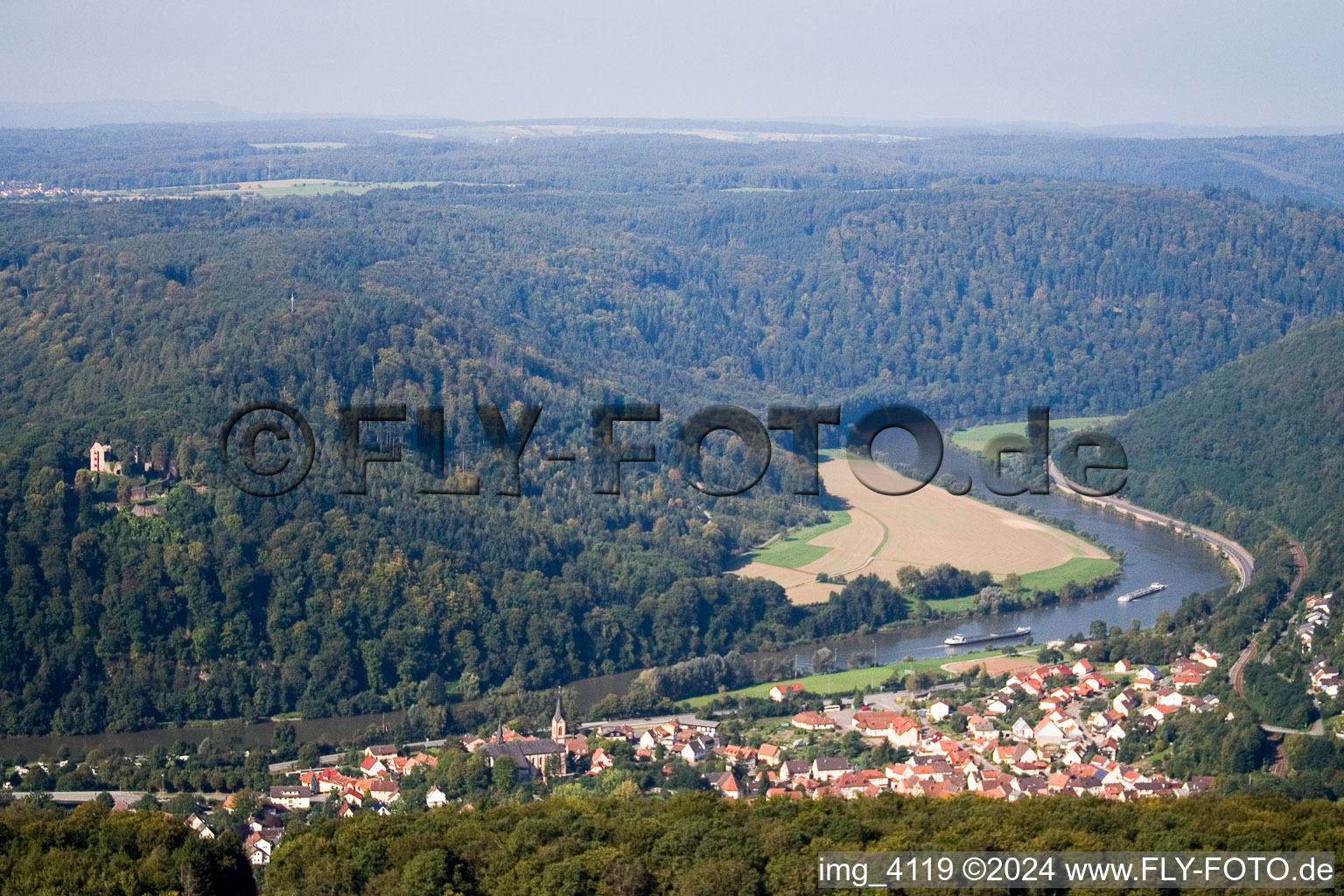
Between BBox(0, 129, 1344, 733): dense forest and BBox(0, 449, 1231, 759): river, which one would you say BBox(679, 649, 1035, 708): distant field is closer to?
BBox(0, 449, 1231, 759): river

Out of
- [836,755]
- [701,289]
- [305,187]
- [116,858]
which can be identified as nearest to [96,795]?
[116,858]

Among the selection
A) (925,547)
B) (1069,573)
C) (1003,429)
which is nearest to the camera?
(1069,573)

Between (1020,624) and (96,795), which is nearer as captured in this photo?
(96,795)

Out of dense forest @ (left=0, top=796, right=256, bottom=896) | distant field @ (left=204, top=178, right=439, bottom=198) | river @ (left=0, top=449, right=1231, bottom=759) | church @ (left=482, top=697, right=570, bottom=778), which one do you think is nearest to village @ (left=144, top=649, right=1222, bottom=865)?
church @ (left=482, top=697, right=570, bottom=778)

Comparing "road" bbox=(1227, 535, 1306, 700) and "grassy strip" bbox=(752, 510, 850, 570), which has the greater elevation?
"road" bbox=(1227, 535, 1306, 700)

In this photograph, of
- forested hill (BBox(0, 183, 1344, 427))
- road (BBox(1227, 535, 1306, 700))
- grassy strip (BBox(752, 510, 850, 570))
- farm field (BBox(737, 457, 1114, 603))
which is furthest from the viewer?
forested hill (BBox(0, 183, 1344, 427))

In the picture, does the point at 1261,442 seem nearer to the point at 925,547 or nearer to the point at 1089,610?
the point at 925,547
